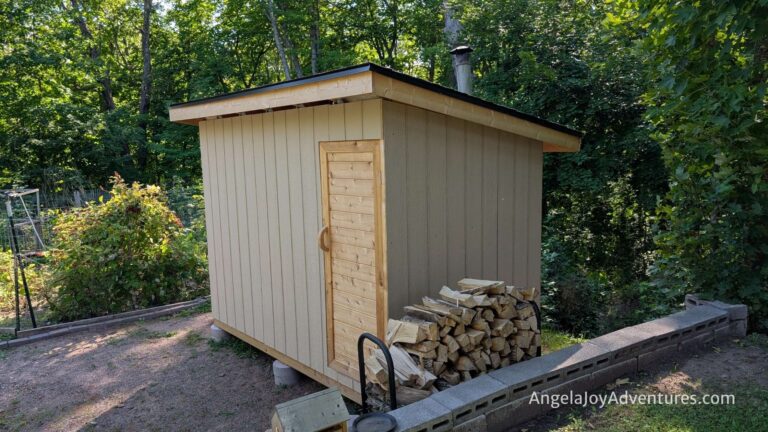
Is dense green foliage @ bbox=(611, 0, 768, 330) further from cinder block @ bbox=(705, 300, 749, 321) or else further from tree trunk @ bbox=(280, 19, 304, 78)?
tree trunk @ bbox=(280, 19, 304, 78)

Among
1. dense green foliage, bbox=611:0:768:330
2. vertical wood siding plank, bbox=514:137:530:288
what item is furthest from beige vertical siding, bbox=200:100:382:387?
dense green foliage, bbox=611:0:768:330

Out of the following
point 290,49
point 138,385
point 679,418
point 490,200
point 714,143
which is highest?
point 290,49

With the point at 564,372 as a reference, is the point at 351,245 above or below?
above

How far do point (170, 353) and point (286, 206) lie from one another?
2388 mm

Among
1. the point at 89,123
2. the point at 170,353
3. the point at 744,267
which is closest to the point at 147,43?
the point at 89,123

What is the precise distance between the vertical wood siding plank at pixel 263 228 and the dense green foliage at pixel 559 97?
3.29 m

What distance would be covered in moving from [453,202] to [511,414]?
146 cm

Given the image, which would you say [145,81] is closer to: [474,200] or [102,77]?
[102,77]

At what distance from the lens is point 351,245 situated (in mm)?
3557

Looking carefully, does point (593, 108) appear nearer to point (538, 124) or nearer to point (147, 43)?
point (538, 124)

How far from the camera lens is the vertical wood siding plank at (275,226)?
171 inches

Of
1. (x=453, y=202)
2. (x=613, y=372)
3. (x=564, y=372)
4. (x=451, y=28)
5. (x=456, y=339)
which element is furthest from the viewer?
(x=451, y=28)

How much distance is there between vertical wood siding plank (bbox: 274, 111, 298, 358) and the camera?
4.19 meters

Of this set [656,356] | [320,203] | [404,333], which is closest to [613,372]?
[656,356]
